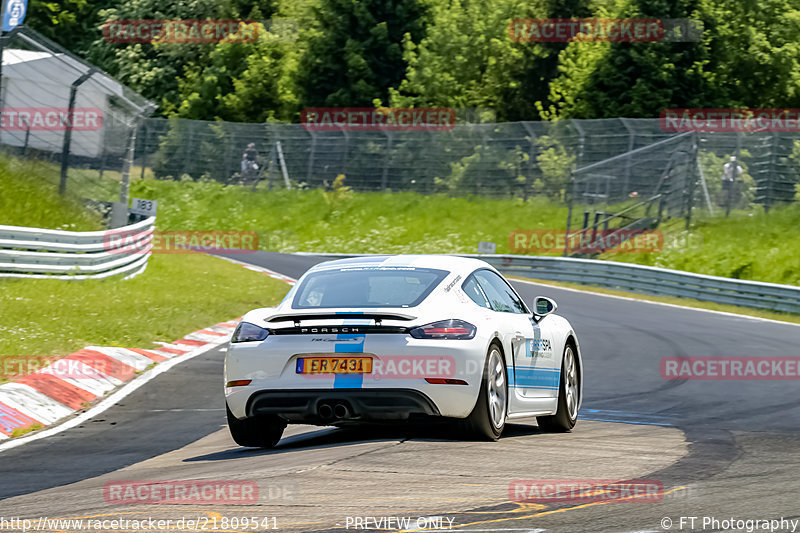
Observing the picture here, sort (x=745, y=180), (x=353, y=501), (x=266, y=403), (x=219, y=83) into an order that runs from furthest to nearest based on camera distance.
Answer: (x=219, y=83) < (x=745, y=180) < (x=266, y=403) < (x=353, y=501)

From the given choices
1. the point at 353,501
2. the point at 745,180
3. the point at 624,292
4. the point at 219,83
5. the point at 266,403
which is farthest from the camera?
the point at 219,83

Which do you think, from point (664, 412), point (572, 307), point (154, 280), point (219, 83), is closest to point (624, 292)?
point (572, 307)

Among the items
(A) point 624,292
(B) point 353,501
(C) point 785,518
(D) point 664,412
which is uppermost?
(C) point 785,518

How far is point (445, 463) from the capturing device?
7250 millimetres

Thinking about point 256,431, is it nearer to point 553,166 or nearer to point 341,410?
point 341,410

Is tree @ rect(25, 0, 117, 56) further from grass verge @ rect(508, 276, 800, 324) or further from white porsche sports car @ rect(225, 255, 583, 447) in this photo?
white porsche sports car @ rect(225, 255, 583, 447)

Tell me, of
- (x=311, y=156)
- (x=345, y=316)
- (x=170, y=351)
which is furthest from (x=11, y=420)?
(x=311, y=156)

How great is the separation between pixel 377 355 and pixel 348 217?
126 feet

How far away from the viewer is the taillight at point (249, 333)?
329 inches

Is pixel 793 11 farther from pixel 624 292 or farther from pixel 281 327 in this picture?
pixel 281 327

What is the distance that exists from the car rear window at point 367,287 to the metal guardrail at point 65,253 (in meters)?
12.2

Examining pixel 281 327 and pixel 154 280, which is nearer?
pixel 281 327

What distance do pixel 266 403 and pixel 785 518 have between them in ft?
12.4

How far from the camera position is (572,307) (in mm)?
24734
